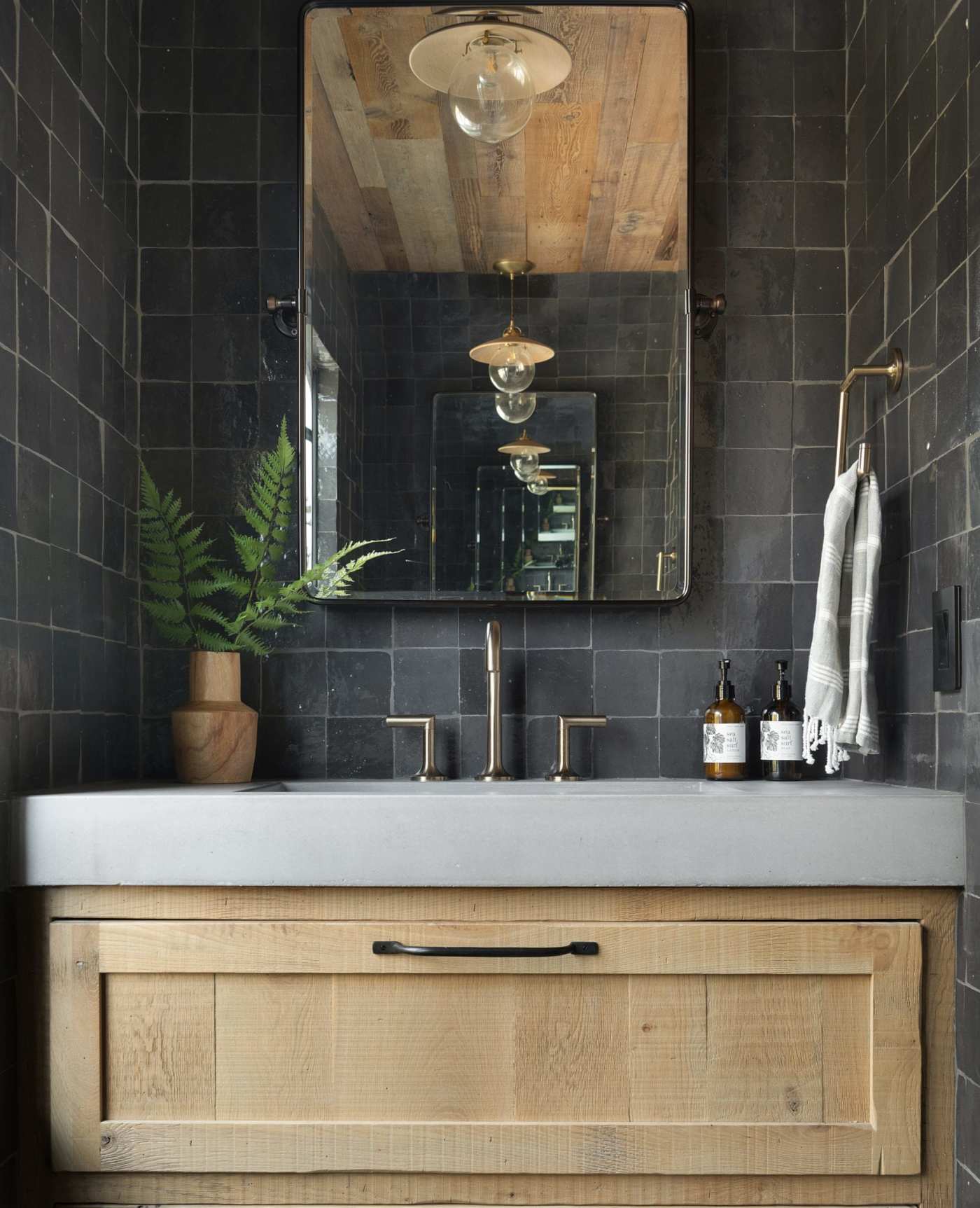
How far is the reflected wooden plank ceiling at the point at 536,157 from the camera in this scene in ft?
6.68

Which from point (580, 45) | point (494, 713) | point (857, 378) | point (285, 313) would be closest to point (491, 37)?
point (580, 45)

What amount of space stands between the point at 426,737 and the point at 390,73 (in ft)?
3.77

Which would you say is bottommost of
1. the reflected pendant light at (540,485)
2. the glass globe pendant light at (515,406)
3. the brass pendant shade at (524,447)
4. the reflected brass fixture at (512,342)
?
the reflected pendant light at (540,485)

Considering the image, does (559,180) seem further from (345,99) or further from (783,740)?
(783,740)

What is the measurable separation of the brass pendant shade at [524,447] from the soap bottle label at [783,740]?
0.60 metres

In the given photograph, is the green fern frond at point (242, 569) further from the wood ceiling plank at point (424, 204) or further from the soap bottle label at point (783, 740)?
the soap bottle label at point (783, 740)

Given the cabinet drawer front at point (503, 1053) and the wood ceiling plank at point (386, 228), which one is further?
the wood ceiling plank at point (386, 228)

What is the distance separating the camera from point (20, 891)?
155 cm

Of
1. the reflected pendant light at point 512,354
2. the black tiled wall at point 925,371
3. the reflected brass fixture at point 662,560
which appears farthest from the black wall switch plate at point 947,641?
the reflected pendant light at point 512,354

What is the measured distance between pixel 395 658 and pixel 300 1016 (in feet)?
A: 2.41

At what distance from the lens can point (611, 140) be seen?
2.04m

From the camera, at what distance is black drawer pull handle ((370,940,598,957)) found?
1503 mm

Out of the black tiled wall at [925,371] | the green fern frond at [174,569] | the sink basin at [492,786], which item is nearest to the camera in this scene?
the black tiled wall at [925,371]

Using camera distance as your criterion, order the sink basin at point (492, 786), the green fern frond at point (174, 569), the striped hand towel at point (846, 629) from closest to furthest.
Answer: the striped hand towel at point (846, 629), the sink basin at point (492, 786), the green fern frond at point (174, 569)
